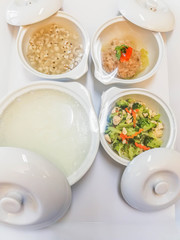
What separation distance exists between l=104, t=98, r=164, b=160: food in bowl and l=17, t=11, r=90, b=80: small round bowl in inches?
A: 10.9

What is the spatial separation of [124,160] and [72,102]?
1.29 ft

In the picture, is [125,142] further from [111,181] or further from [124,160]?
[111,181]

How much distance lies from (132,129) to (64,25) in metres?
0.77

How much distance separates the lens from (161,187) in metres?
1.00

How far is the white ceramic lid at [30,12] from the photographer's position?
4.29 ft

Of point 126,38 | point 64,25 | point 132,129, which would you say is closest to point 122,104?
point 132,129

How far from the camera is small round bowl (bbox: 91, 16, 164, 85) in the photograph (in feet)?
4.27

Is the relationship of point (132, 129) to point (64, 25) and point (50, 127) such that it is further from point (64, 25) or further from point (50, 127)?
point (64, 25)

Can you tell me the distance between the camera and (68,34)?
56.8 inches

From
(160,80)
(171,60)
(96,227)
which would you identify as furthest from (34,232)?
(171,60)

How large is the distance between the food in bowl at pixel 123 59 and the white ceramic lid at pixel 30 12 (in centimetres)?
38

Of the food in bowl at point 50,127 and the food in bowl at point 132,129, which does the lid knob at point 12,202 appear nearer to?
the food in bowl at point 50,127

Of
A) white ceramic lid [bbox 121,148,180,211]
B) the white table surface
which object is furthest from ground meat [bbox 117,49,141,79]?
white ceramic lid [bbox 121,148,180,211]

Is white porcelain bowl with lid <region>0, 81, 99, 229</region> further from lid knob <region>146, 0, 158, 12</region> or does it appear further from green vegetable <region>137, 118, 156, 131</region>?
lid knob <region>146, 0, 158, 12</region>
